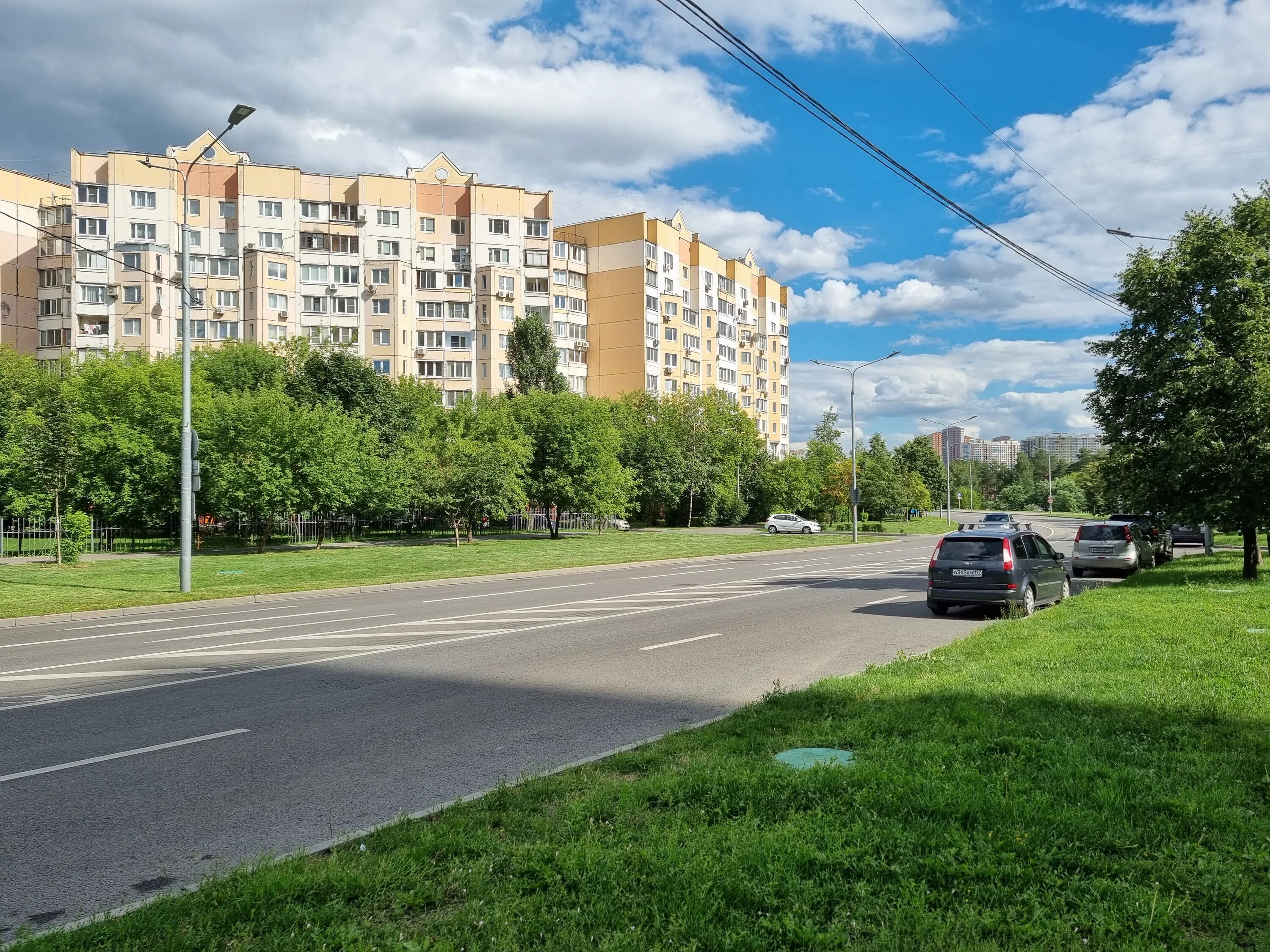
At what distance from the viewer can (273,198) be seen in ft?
227

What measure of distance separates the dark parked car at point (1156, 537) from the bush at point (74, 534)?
3178cm

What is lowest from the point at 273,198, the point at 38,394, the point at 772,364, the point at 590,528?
the point at 590,528

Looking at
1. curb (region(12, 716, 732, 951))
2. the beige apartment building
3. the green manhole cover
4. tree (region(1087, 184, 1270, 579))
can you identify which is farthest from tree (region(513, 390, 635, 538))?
the green manhole cover

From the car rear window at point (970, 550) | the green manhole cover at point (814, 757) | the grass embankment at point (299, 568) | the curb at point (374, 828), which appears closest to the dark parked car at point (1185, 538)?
the grass embankment at point (299, 568)

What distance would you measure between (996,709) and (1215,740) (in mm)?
1535

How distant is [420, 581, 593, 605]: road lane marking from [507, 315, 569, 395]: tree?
4872 centimetres

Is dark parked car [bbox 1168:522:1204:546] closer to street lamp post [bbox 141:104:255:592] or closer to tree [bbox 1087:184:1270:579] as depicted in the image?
tree [bbox 1087:184:1270:579]

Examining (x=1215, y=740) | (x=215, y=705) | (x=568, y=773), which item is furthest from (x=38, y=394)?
(x=1215, y=740)

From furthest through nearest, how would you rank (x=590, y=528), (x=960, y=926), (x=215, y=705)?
(x=590, y=528)
(x=215, y=705)
(x=960, y=926)

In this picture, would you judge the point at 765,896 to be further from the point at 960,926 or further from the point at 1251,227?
the point at 1251,227

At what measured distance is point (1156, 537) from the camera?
2831 cm

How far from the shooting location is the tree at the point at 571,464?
47.3 meters

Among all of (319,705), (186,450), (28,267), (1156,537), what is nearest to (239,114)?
(186,450)

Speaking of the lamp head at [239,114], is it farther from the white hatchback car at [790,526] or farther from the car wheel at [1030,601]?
the white hatchback car at [790,526]
